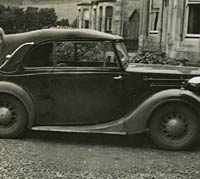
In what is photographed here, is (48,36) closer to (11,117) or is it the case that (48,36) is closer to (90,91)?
(90,91)

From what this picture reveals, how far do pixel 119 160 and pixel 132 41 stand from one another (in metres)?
22.9

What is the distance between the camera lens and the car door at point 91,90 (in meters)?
7.11

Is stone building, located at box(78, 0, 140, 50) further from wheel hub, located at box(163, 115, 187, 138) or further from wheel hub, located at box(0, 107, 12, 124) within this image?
wheel hub, located at box(163, 115, 187, 138)

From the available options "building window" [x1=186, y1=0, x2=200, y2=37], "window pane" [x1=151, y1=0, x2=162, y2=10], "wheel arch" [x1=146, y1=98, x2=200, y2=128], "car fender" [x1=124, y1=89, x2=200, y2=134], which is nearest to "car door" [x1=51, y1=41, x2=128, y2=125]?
"car fender" [x1=124, y1=89, x2=200, y2=134]

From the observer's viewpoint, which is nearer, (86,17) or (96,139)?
(96,139)

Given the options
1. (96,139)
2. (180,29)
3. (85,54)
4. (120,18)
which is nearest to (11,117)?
(96,139)

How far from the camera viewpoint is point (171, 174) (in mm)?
5695

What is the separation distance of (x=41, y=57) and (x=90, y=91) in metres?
0.92

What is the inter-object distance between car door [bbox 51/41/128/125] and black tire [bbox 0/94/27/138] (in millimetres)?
515

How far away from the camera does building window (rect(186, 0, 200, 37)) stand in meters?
14.5

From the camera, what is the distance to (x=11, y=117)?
732 centimetres

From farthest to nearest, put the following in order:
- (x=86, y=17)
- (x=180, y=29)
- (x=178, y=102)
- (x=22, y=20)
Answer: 1. (x=22, y=20)
2. (x=86, y=17)
3. (x=180, y=29)
4. (x=178, y=102)

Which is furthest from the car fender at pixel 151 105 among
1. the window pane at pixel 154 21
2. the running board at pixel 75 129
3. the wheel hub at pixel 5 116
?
the window pane at pixel 154 21

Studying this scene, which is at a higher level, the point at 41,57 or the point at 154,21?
the point at 154,21
